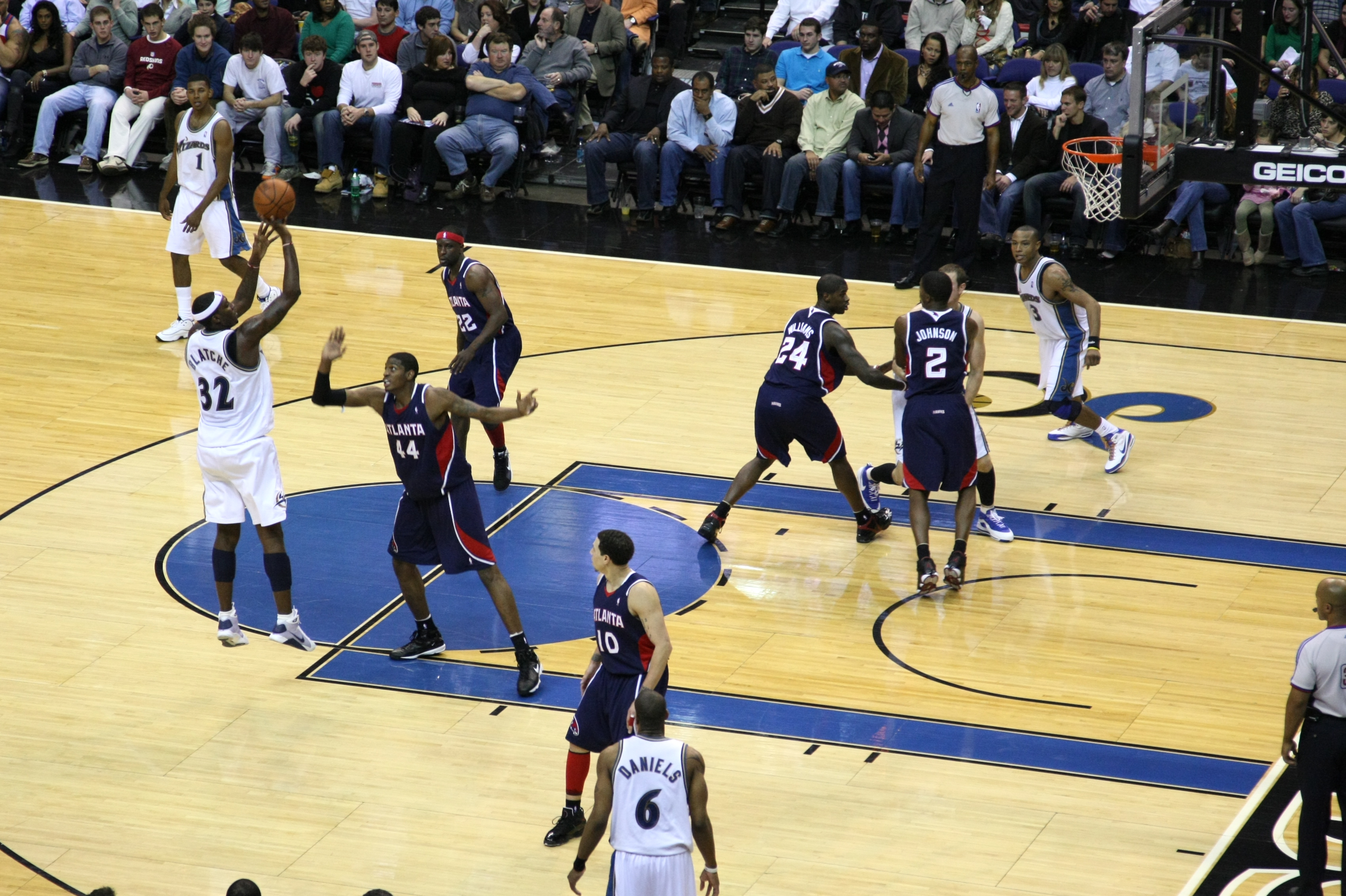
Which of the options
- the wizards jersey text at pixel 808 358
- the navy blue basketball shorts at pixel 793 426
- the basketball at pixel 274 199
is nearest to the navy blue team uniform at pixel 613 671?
the navy blue basketball shorts at pixel 793 426

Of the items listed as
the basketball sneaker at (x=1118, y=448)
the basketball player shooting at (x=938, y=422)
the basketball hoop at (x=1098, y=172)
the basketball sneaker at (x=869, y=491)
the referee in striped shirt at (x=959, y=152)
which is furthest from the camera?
the referee in striped shirt at (x=959, y=152)

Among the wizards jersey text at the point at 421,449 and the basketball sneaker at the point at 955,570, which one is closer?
the wizards jersey text at the point at 421,449

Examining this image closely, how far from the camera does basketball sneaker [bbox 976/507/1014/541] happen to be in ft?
32.9

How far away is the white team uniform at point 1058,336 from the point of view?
10758 mm

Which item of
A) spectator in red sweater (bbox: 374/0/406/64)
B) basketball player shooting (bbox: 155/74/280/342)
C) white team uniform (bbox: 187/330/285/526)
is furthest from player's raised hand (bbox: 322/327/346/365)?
spectator in red sweater (bbox: 374/0/406/64)

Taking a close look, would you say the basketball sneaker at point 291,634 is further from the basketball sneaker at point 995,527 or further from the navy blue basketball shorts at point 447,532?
the basketball sneaker at point 995,527

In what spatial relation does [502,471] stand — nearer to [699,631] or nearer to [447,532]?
[699,631]

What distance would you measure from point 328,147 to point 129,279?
3466mm

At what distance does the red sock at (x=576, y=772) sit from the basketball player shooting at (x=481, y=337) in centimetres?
343

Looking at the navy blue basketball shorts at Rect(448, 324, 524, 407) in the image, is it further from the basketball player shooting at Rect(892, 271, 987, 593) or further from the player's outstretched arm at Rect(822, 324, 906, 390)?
the basketball player shooting at Rect(892, 271, 987, 593)

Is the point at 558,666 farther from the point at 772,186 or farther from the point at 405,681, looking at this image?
the point at 772,186

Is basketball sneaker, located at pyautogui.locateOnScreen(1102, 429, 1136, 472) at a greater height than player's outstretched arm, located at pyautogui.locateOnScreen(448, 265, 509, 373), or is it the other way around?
player's outstretched arm, located at pyautogui.locateOnScreen(448, 265, 509, 373)

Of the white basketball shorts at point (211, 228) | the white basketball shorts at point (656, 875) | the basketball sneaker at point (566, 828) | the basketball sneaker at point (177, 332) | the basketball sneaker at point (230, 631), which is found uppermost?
the white basketball shorts at point (211, 228)

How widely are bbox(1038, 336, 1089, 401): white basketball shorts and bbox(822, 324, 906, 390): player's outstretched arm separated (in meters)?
1.74
